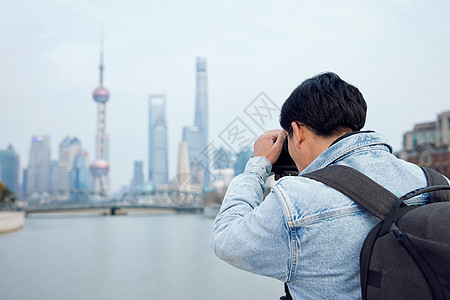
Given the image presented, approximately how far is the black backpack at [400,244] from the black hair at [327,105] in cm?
13

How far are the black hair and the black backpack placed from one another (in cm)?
13

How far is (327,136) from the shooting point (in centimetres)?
81

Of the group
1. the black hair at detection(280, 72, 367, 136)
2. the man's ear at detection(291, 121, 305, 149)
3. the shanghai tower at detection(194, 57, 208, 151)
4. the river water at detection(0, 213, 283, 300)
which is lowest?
the river water at detection(0, 213, 283, 300)

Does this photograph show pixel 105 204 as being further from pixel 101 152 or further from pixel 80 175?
pixel 80 175

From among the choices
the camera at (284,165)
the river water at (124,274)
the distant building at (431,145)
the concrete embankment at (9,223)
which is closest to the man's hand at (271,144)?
the camera at (284,165)

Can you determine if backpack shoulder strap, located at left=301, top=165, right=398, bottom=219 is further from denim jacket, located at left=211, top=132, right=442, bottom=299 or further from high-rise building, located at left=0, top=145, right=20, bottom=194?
high-rise building, located at left=0, top=145, right=20, bottom=194

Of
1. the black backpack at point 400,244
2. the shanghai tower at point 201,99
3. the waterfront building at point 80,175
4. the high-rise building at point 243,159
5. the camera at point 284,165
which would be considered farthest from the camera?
the waterfront building at point 80,175

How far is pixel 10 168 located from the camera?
92500 mm

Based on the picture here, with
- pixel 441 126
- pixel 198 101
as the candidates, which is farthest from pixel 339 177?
pixel 198 101

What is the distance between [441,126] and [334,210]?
2873 cm

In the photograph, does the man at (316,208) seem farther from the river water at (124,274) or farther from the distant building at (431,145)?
the distant building at (431,145)


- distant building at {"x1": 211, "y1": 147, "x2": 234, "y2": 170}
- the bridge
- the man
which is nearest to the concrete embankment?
the bridge

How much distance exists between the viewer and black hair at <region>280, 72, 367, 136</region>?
79 cm

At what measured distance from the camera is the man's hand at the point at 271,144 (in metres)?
0.89
